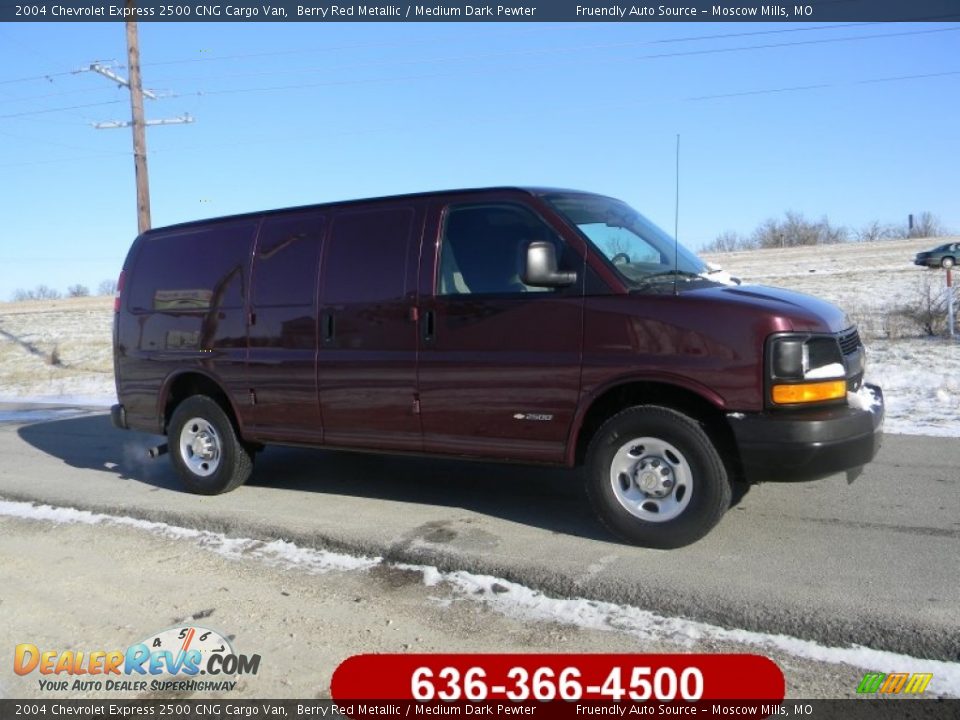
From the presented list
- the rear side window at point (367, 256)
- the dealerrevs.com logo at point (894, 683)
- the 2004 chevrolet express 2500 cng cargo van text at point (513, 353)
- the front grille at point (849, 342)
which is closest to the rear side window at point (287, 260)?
the 2004 chevrolet express 2500 cng cargo van text at point (513, 353)

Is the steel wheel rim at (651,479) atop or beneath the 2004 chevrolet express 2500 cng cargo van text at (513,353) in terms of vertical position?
beneath

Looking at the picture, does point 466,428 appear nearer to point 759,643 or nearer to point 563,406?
point 563,406

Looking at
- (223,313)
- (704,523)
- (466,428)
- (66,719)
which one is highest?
(223,313)

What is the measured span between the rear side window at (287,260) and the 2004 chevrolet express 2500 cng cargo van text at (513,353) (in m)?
0.02

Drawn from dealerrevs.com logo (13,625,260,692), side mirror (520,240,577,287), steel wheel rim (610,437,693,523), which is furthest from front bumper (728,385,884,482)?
dealerrevs.com logo (13,625,260,692)

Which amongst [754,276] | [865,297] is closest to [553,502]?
[865,297]

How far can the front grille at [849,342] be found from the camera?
4.50 m

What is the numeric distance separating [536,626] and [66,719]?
6.52 feet

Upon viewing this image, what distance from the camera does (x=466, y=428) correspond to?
514cm

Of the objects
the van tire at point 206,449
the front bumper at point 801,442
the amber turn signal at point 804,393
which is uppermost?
the amber turn signal at point 804,393

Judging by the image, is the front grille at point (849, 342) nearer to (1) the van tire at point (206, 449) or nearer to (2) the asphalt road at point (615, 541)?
(2) the asphalt road at point (615, 541)

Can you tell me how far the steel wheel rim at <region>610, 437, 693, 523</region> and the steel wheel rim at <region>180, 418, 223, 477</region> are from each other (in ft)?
11.1

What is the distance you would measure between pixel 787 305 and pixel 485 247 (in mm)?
1850

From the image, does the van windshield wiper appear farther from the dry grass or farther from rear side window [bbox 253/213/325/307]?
the dry grass
